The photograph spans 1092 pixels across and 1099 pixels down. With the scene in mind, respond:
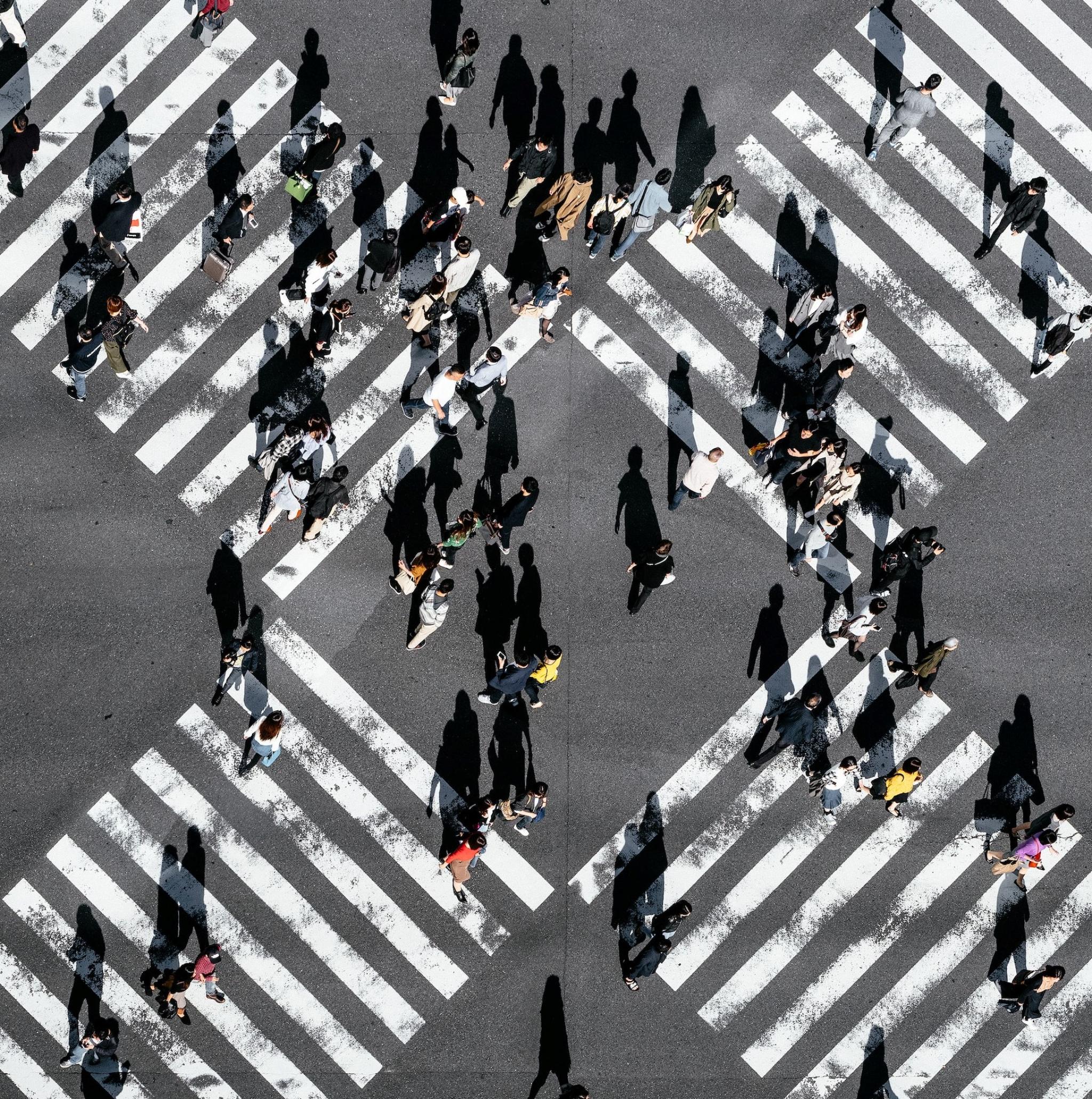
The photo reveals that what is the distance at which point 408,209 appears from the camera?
49.3 feet

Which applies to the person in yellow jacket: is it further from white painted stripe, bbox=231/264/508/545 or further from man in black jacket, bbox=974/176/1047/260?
man in black jacket, bbox=974/176/1047/260

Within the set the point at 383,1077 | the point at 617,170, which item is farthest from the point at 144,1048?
the point at 617,170

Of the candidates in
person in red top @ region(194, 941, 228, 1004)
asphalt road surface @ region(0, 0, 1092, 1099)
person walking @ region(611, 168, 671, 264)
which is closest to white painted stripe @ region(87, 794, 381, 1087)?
asphalt road surface @ region(0, 0, 1092, 1099)

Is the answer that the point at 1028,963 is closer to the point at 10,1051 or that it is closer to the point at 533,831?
the point at 533,831

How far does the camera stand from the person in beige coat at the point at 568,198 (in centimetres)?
1402

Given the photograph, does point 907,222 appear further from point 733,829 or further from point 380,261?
point 733,829

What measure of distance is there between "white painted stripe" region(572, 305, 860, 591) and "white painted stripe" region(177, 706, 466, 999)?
7776mm

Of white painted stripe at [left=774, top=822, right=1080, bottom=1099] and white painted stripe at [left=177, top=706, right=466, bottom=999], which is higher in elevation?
white painted stripe at [left=774, top=822, right=1080, bottom=1099]

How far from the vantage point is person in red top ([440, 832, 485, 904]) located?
14422 millimetres

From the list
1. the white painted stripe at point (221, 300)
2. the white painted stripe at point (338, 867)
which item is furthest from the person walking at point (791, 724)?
the white painted stripe at point (221, 300)

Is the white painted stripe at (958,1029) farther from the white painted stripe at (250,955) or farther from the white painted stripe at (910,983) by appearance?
the white painted stripe at (250,955)

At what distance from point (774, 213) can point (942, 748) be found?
9.04 m

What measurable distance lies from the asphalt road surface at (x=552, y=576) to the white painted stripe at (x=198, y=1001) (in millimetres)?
79

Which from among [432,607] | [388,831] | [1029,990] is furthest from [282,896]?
[1029,990]
